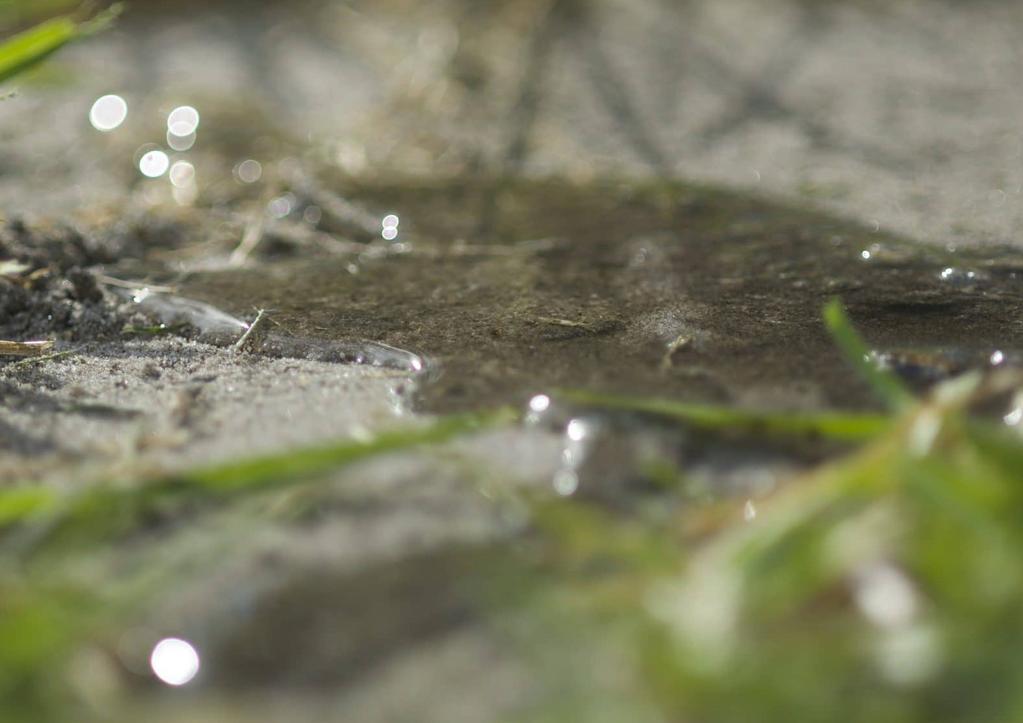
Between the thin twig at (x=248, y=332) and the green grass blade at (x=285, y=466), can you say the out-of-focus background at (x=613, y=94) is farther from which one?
the green grass blade at (x=285, y=466)

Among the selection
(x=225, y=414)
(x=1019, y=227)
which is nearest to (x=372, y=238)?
(x=225, y=414)

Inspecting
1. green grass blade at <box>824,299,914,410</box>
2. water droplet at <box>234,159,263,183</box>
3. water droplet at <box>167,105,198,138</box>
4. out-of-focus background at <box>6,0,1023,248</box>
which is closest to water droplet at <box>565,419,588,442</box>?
green grass blade at <box>824,299,914,410</box>

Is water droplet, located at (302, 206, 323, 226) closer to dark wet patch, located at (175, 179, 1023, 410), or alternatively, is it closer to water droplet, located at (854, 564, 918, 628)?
dark wet patch, located at (175, 179, 1023, 410)

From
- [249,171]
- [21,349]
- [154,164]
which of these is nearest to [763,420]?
[21,349]

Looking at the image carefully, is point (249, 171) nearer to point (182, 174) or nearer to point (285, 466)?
point (182, 174)

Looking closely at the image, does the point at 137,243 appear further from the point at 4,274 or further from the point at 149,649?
the point at 149,649
